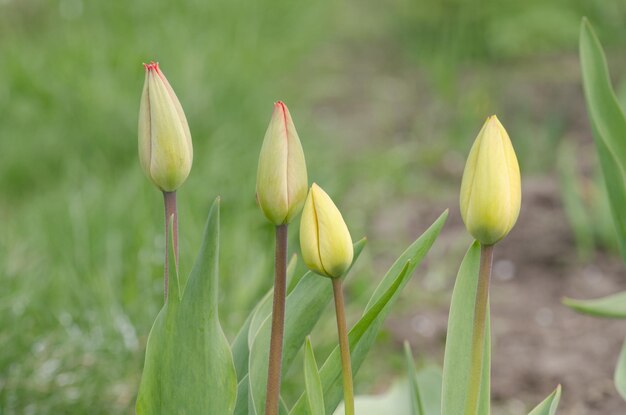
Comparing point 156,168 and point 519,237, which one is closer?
point 156,168

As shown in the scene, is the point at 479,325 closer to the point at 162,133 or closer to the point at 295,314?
the point at 295,314

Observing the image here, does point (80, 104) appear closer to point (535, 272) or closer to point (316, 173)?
point (316, 173)

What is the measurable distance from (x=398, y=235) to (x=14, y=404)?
1.73 meters

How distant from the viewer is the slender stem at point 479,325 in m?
1.10

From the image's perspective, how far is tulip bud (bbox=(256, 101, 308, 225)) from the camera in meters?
1.04

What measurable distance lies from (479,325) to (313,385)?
0.19 meters

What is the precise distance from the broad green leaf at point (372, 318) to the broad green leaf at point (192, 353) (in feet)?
0.32

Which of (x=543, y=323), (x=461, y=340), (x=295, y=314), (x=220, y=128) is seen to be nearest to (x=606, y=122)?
(x=461, y=340)

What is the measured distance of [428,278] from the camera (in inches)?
131

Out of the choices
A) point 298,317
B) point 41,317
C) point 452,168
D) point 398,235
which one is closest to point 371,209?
point 398,235

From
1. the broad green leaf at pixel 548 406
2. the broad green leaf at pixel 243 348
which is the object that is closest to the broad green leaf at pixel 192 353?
the broad green leaf at pixel 243 348

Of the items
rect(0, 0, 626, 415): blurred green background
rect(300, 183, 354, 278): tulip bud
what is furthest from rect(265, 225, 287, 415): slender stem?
rect(0, 0, 626, 415): blurred green background

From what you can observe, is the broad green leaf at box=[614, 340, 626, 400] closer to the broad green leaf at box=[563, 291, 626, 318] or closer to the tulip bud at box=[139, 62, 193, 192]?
the broad green leaf at box=[563, 291, 626, 318]

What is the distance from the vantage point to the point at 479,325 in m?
1.12
